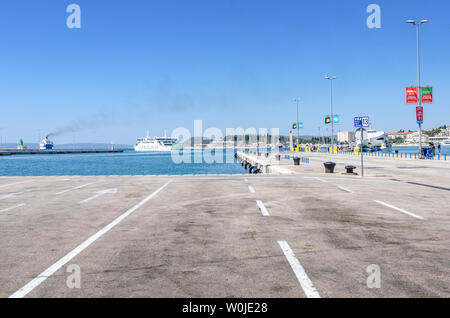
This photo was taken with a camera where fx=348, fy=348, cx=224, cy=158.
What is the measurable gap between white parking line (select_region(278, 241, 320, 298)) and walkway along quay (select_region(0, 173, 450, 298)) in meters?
0.02

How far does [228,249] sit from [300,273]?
1.70m

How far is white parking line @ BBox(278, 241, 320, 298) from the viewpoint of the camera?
173 inches

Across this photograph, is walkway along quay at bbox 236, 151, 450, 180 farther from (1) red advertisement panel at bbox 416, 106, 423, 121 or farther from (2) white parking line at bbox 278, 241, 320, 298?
(2) white parking line at bbox 278, 241, 320, 298

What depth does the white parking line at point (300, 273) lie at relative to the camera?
4.39 m

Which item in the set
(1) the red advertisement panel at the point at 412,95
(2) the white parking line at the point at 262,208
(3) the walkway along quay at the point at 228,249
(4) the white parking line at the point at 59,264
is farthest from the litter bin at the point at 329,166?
(4) the white parking line at the point at 59,264

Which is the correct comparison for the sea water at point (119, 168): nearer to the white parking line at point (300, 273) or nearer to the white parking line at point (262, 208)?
the white parking line at point (262, 208)

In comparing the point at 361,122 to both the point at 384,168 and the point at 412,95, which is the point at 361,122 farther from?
the point at 412,95

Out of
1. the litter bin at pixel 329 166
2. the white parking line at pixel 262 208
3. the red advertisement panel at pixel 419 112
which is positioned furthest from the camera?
the red advertisement panel at pixel 419 112

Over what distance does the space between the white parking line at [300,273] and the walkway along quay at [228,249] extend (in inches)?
0.7

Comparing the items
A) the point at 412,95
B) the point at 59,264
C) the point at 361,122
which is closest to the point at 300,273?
the point at 59,264

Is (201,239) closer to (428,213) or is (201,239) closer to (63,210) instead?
(63,210)

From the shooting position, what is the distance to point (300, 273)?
509 cm

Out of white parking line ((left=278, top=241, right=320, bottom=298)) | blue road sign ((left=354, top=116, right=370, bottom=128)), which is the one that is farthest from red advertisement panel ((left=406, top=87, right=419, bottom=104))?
white parking line ((left=278, top=241, right=320, bottom=298))
